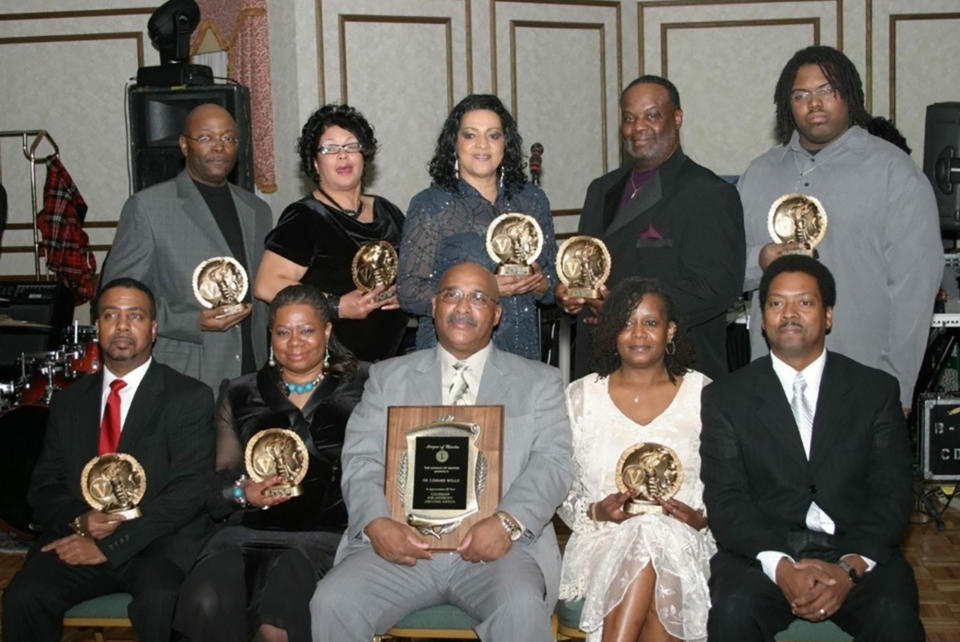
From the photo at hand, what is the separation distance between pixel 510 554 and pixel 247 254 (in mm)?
1874

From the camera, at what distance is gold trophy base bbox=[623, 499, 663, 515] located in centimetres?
363

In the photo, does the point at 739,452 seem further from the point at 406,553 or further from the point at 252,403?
the point at 252,403

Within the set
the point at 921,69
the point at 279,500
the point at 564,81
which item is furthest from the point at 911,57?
the point at 279,500

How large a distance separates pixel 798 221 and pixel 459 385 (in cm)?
132

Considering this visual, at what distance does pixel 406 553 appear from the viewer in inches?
140

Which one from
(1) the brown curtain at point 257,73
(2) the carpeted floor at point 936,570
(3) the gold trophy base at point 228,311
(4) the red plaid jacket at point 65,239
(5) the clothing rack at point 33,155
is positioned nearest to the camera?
(3) the gold trophy base at point 228,311

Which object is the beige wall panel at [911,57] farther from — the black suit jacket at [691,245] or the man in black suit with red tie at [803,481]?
the man in black suit with red tie at [803,481]

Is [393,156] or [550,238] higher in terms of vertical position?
[393,156]

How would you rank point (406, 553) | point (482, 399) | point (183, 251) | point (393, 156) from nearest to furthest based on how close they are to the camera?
point (406, 553), point (482, 399), point (183, 251), point (393, 156)

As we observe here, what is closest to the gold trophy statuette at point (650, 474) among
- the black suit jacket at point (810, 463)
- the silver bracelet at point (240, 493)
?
the black suit jacket at point (810, 463)

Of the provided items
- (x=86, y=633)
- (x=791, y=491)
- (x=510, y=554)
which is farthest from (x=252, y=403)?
(x=791, y=491)

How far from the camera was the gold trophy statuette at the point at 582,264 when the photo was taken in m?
4.19

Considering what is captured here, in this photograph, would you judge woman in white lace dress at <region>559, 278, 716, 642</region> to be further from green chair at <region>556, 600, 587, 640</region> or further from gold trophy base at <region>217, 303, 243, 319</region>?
gold trophy base at <region>217, 303, 243, 319</region>

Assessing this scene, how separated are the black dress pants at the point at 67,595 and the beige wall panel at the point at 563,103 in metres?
6.76
